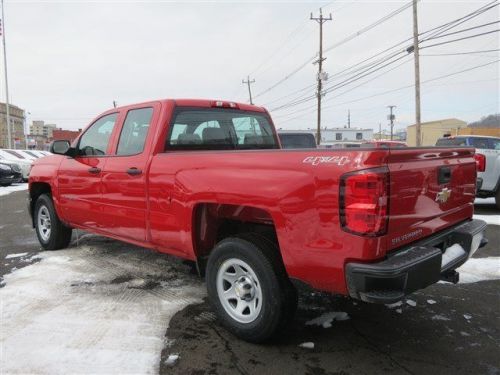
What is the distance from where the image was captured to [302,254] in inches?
114

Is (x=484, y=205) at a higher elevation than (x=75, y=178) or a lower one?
lower

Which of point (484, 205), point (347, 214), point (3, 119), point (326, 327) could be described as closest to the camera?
point (347, 214)

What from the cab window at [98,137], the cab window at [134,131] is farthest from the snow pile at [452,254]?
the cab window at [98,137]

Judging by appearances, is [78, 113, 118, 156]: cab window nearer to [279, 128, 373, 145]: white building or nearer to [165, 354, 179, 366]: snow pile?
[165, 354, 179, 366]: snow pile

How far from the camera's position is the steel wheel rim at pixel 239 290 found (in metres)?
3.31

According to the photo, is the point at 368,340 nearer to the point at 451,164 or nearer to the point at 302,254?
the point at 302,254

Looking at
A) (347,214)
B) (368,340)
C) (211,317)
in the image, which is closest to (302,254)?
(347,214)

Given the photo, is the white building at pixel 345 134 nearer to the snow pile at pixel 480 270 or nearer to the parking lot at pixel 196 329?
the snow pile at pixel 480 270

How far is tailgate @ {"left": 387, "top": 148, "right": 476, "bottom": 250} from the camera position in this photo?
8.98ft

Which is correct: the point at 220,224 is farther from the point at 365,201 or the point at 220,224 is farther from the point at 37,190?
the point at 37,190

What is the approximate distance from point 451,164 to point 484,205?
8667mm

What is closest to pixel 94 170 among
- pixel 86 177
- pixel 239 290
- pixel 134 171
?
pixel 86 177

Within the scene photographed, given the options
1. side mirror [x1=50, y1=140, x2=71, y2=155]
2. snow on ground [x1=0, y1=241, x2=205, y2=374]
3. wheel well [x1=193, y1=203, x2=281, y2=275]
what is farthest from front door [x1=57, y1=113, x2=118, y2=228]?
wheel well [x1=193, y1=203, x2=281, y2=275]

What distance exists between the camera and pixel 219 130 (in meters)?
4.66
